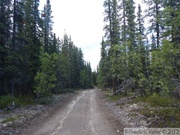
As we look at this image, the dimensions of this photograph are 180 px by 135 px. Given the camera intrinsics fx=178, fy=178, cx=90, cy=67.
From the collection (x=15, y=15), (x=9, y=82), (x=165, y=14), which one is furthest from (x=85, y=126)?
(x=15, y=15)

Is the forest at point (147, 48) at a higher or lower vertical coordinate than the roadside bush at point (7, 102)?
higher

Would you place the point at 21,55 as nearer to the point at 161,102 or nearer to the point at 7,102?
the point at 7,102

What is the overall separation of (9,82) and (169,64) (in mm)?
16193

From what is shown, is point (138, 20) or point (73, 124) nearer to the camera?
point (73, 124)

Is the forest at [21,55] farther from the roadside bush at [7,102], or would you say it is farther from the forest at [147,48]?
the forest at [147,48]

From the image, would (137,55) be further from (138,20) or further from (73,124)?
(138,20)

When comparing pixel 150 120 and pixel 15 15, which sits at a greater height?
pixel 15 15

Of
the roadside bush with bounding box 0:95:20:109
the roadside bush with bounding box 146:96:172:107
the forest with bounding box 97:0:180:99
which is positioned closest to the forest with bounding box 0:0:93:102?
the roadside bush with bounding box 0:95:20:109

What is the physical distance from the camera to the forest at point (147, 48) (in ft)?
35.2

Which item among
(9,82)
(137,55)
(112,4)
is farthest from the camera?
(112,4)

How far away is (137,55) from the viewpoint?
17.1 meters

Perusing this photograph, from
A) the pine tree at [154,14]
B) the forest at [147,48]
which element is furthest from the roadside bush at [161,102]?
the pine tree at [154,14]

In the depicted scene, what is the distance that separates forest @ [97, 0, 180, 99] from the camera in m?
10.7

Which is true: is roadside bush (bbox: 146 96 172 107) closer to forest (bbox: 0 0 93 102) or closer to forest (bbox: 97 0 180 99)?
forest (bbox: 97 0 180 99)
